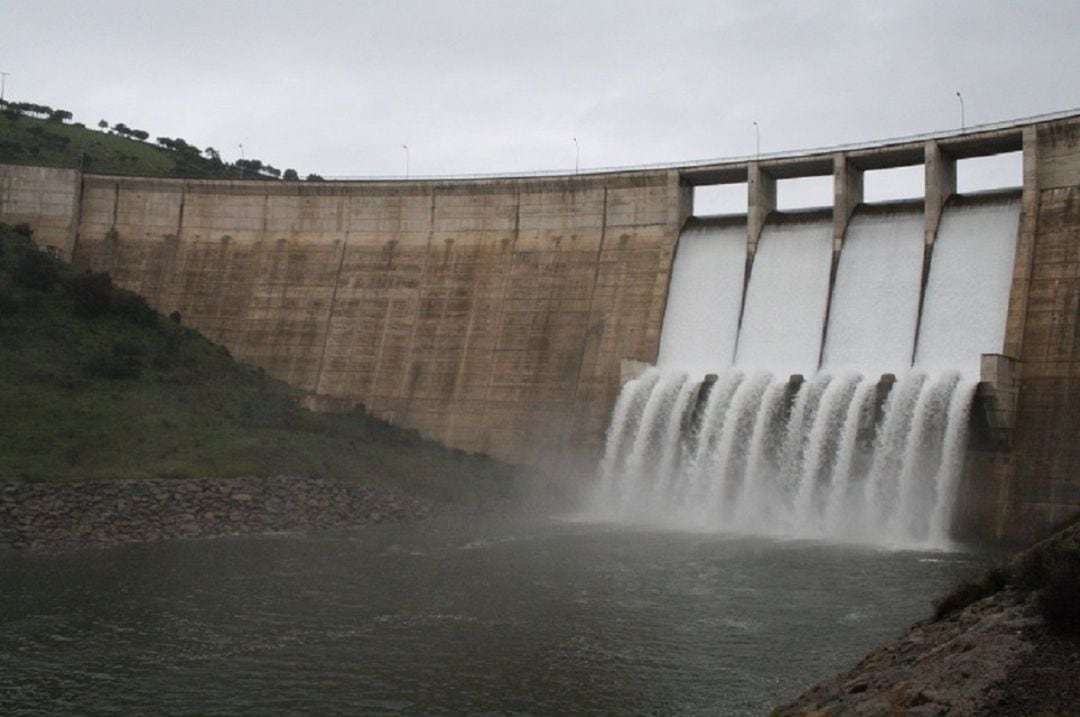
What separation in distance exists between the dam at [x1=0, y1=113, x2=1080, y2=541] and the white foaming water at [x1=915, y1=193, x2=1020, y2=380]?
0.28ft

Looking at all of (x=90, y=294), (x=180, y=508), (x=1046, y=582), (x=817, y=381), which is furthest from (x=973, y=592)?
(x=90, y=294)

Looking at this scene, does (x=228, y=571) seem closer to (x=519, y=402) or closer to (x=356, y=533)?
(x=356, y=533)

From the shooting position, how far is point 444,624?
19.6m


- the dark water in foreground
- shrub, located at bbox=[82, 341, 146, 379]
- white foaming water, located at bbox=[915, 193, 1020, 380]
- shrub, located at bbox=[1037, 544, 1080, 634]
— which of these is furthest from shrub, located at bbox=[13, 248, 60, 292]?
shrub, located at bbox=[1037, 544, 1080, 634]

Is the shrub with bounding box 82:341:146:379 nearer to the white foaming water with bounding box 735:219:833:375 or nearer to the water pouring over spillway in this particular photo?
the water pouring over spillway

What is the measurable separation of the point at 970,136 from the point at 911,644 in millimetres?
26593

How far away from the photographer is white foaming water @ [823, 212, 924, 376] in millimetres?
36219

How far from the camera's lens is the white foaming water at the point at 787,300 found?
127ft

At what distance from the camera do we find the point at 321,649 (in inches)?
696

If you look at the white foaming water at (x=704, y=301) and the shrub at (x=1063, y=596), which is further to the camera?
the white foaming water at (x=704, y=301)

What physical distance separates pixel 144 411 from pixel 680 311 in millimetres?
20326

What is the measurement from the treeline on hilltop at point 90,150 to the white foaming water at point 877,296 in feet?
131

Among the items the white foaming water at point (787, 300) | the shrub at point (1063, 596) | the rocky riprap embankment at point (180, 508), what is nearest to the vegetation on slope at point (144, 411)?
the rocky riprap embankment at point (180, 508)

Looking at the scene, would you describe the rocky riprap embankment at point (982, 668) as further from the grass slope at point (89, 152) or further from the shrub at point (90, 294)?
the grass slope at point (89, 152)
